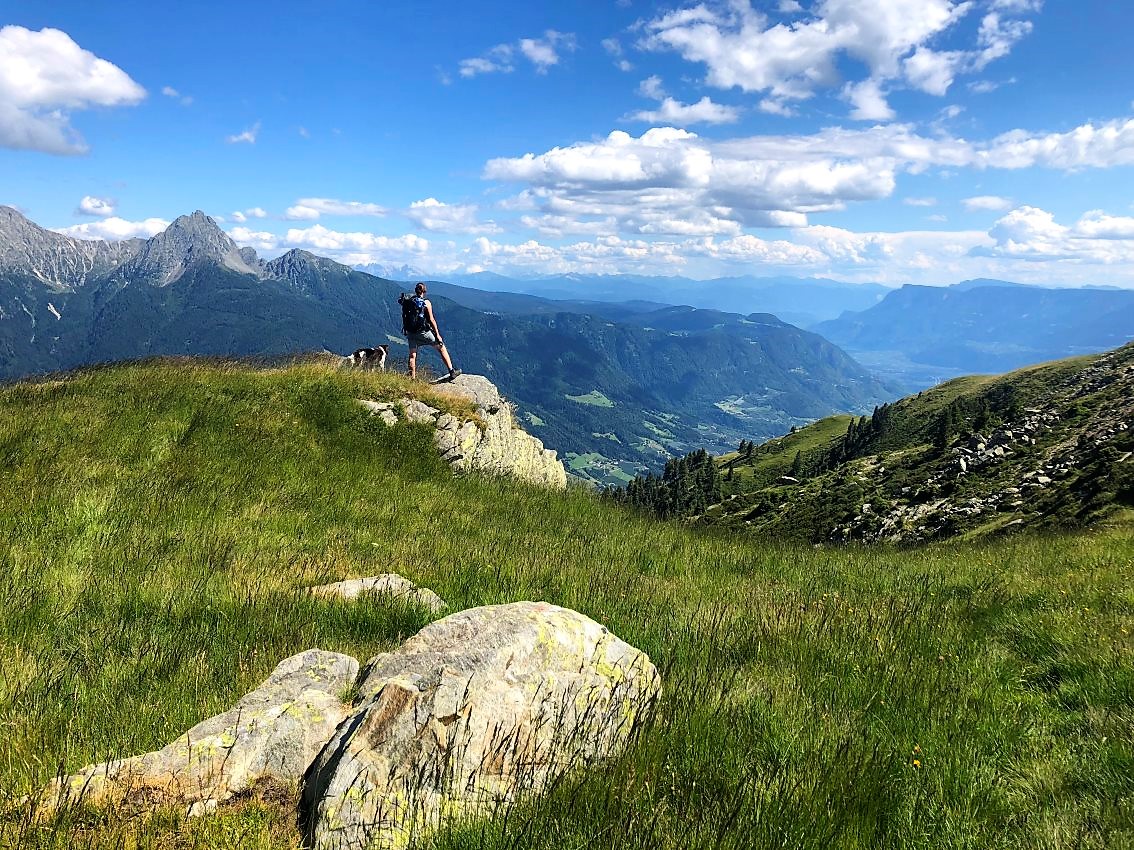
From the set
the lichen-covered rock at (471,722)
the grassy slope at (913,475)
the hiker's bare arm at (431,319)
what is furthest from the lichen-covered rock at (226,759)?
the hiker's bare arm at (431,319)

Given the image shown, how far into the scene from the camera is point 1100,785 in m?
3.47

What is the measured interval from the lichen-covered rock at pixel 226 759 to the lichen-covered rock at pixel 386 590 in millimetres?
2220

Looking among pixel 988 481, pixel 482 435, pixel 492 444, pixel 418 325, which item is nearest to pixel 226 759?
pixel 482 435

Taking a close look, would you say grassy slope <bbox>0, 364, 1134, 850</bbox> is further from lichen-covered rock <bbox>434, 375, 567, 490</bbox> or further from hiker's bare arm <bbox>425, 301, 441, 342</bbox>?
hiker's bare arm <bbox>425, 301, 441, 342</bbox>

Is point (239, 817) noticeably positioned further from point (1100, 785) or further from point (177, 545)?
point (177, 545)

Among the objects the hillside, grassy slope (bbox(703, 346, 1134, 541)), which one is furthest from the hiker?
grassy slope (bbox(703, 346, 1134, 541))

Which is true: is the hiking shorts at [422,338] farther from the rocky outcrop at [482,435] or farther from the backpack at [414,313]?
the rocky outcrop at [482,435]

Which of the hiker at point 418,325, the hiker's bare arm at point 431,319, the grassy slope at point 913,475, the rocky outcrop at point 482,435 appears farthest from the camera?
the grassy slope at point 913,475

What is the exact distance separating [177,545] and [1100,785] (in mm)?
9101

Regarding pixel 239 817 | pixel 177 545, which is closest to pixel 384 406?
pixel 177 545

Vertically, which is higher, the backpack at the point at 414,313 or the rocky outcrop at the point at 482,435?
the backpack at the point at 414,313

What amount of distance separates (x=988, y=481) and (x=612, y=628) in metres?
54.0

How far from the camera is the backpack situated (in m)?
17.7

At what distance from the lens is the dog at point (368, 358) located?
18000 mm
